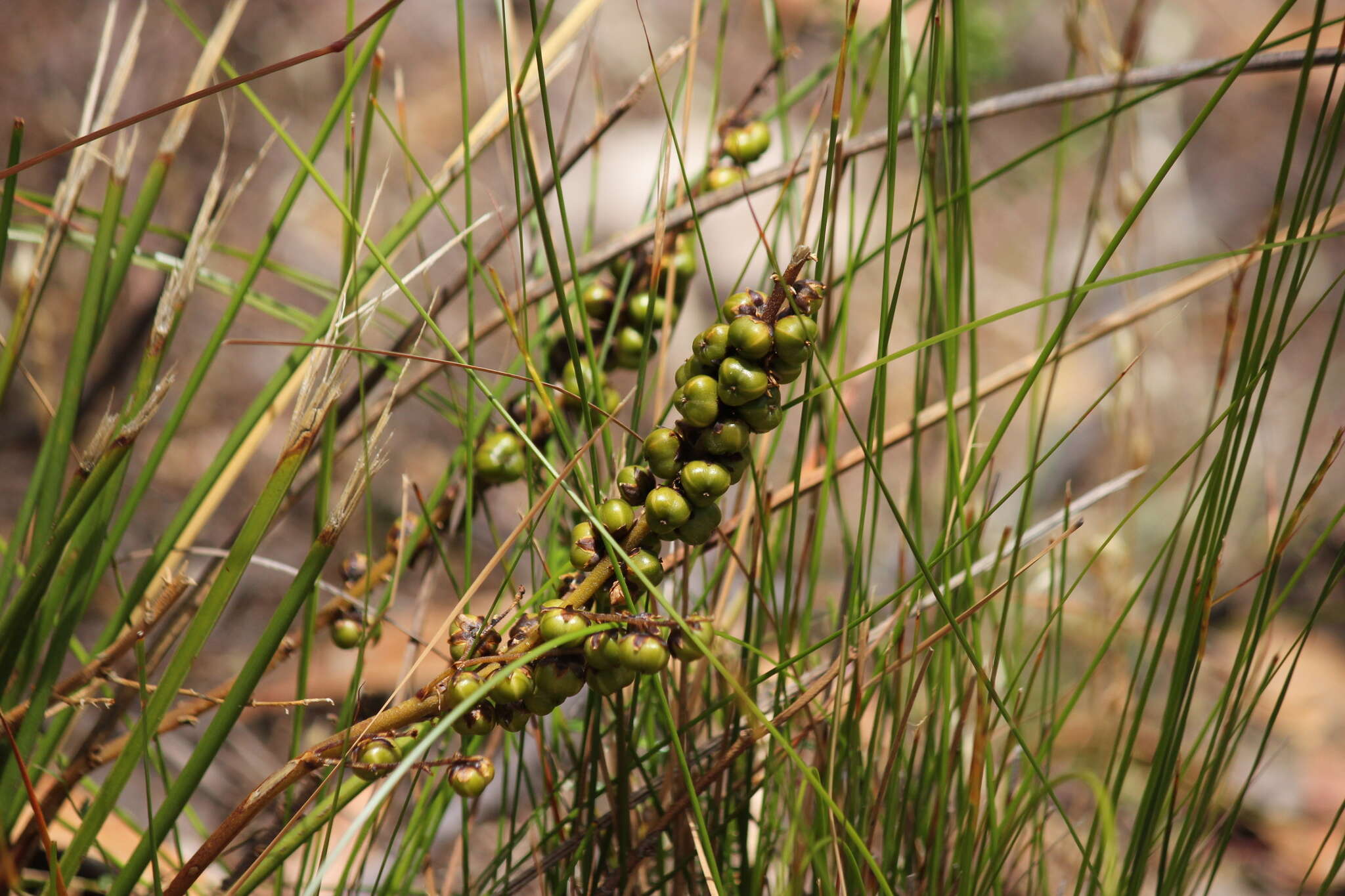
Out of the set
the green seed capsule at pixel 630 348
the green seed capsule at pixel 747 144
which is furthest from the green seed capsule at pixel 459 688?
the green seed capsule at pixel 747 144

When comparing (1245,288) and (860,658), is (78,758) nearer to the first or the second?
(860,658)

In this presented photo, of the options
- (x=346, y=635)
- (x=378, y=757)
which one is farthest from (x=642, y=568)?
(x=346, y=635)

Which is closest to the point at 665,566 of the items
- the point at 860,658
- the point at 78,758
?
the point at 860,658

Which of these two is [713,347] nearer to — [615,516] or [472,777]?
[615,516]

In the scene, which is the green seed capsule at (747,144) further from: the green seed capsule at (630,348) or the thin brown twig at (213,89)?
the thin brown twig at (213,89)

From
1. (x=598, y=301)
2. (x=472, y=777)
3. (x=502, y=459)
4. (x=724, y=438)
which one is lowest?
(x=472, y=777)

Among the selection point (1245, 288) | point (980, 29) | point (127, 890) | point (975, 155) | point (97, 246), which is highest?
point (980, 29)
